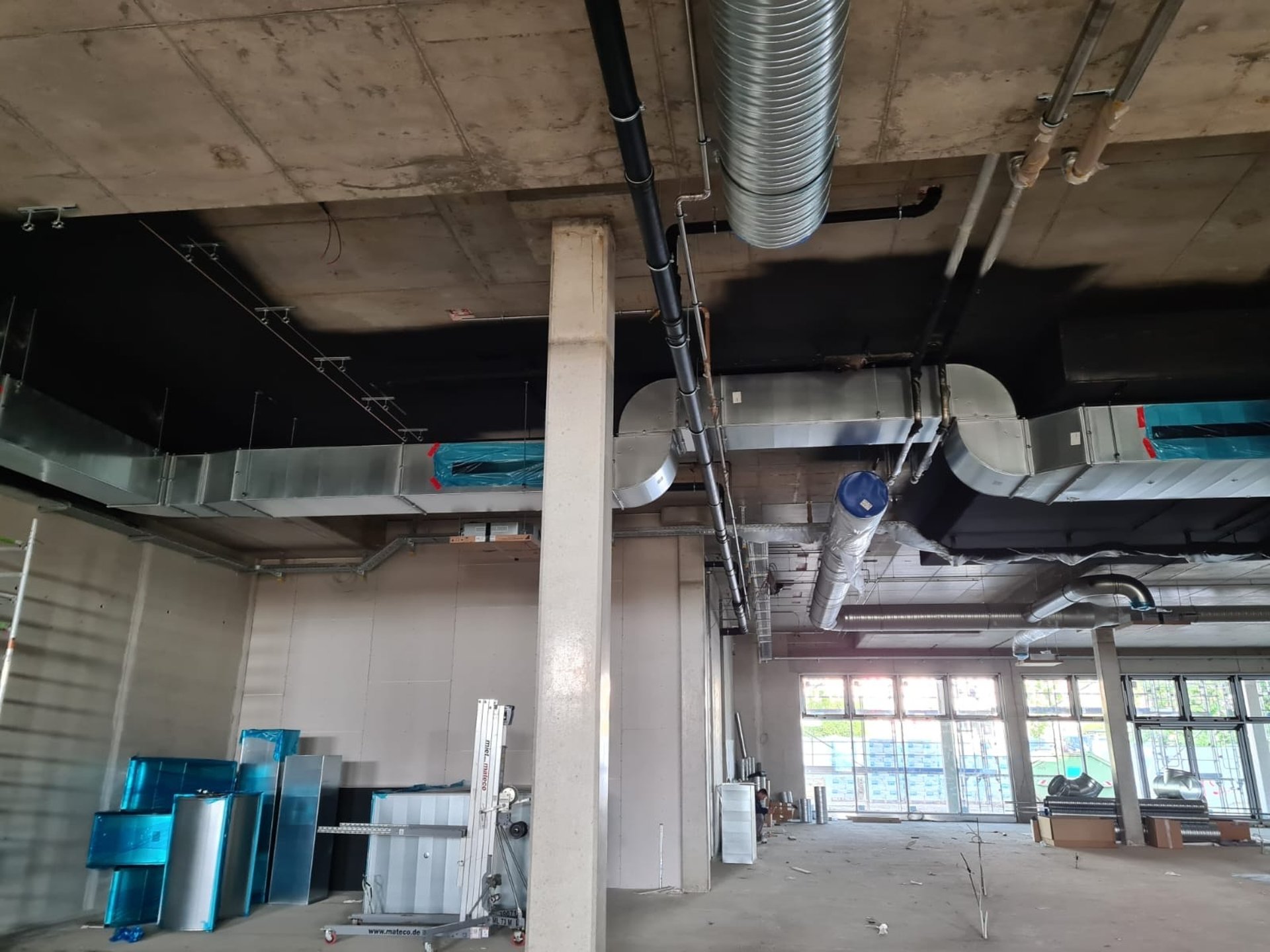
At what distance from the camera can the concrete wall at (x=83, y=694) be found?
6180mm

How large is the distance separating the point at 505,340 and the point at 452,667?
4.16m

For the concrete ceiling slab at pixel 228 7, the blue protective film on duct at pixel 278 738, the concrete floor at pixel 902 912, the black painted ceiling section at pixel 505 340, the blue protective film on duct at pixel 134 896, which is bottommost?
the concrete floor at pixel 902 912

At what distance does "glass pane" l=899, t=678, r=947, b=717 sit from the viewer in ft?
55.8

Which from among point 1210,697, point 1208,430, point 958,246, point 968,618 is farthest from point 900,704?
point 958,246

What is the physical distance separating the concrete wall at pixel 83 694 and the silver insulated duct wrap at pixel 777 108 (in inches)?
244

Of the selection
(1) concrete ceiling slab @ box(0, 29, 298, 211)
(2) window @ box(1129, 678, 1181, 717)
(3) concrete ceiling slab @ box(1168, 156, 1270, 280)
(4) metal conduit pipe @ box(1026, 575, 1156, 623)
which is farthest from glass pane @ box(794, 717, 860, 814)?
(1) concrete ceiling slab @ box(0, 29, 298, 211)

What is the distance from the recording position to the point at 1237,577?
11.0 m

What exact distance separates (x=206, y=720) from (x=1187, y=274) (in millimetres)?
8971

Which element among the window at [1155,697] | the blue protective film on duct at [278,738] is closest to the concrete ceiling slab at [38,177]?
the blue protective film on duct at [278,738]

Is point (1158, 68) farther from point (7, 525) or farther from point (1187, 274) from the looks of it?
point (7, 525)

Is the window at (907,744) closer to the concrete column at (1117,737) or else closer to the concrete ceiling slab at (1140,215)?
the concrete column at (1117,737)

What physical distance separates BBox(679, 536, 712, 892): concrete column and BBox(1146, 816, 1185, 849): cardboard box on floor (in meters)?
7.46

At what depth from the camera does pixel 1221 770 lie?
16.1 m

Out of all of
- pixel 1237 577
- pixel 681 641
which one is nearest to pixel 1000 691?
pixel 1237 577
